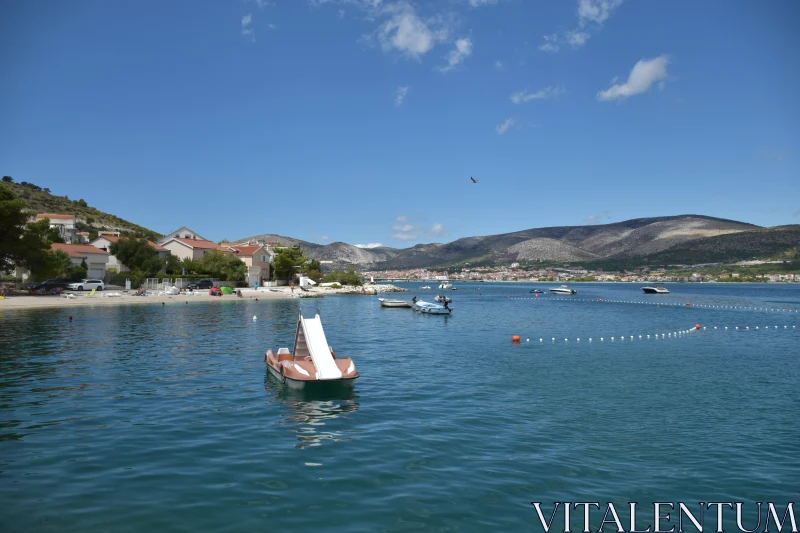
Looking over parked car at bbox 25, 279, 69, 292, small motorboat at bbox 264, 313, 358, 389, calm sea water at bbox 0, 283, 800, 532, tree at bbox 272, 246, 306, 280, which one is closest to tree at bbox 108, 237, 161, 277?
parked car at bbox 25, 279, 69, 292

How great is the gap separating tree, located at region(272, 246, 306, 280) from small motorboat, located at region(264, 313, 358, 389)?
98272mm

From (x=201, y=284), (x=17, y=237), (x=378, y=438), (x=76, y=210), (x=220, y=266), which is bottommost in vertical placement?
(x=378, y=438)

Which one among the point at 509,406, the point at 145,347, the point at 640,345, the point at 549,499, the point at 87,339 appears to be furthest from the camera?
the point at 640,345

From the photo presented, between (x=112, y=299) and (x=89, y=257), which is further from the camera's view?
(x=89, y=257)

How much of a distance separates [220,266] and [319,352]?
275ft

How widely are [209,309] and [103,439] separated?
163 feet

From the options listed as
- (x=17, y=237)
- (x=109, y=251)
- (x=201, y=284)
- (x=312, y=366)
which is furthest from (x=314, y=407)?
(x=109, y=251)

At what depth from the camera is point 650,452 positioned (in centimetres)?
1362

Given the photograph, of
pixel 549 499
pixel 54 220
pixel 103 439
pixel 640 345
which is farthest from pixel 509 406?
pixel 54 220

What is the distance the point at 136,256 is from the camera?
8956 cm

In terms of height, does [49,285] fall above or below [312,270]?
below

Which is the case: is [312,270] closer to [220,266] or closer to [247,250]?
[247,250]

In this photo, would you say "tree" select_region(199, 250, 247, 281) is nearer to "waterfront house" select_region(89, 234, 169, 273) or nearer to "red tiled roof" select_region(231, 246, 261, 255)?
"waterfront house" select_region(89, 234, 169, 273)

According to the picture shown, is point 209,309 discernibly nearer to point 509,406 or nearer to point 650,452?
point 509,406
